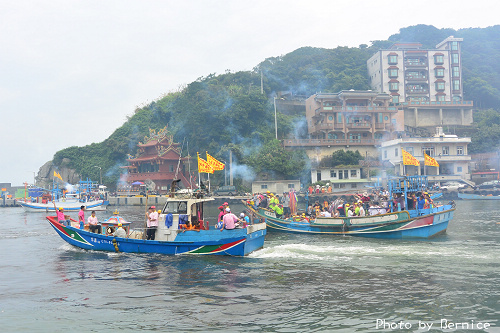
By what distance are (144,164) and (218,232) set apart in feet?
196

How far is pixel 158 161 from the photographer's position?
74125 millimetres

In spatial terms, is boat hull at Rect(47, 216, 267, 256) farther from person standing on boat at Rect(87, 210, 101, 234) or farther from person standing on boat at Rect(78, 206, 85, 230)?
person standing on boat at Rect(78, 206, 85, 230)

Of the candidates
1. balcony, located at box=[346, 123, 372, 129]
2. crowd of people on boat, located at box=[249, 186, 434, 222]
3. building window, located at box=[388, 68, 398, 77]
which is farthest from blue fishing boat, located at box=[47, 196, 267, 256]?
building window, located at box=[388, 68, 398, 77]

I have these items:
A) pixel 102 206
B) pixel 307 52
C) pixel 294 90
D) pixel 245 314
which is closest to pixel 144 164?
pixel 102 206

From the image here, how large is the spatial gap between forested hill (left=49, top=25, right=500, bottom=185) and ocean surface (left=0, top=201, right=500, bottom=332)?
45278mm

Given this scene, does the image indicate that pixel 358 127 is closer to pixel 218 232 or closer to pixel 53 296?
pixel 218 232

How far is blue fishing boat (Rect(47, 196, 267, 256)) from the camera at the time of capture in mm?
20078

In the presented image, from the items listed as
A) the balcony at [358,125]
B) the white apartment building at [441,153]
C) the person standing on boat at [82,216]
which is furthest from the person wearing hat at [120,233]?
the balcony at [358,125]

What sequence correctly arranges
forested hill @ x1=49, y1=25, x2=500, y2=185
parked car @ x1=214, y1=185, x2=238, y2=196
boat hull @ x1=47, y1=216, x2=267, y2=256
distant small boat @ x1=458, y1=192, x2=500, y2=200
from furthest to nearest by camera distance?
forested hill @ x1=49, y1=25, x2=500, y2=185 < parked car @ x1=214, y1=185, x2=238, y2=196 < distant small boat @ x1=458, y1=192, x2=500, y2=200 < boat hull @ x1=47, y1=216, x2=267, y2=256

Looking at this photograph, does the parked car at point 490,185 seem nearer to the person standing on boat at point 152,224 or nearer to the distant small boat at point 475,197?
the distant small boat at point 475,197

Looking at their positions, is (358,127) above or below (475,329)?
above

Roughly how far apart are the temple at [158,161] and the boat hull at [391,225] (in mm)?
48287

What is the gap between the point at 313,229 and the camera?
2823cm

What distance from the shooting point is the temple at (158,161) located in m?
74.2
